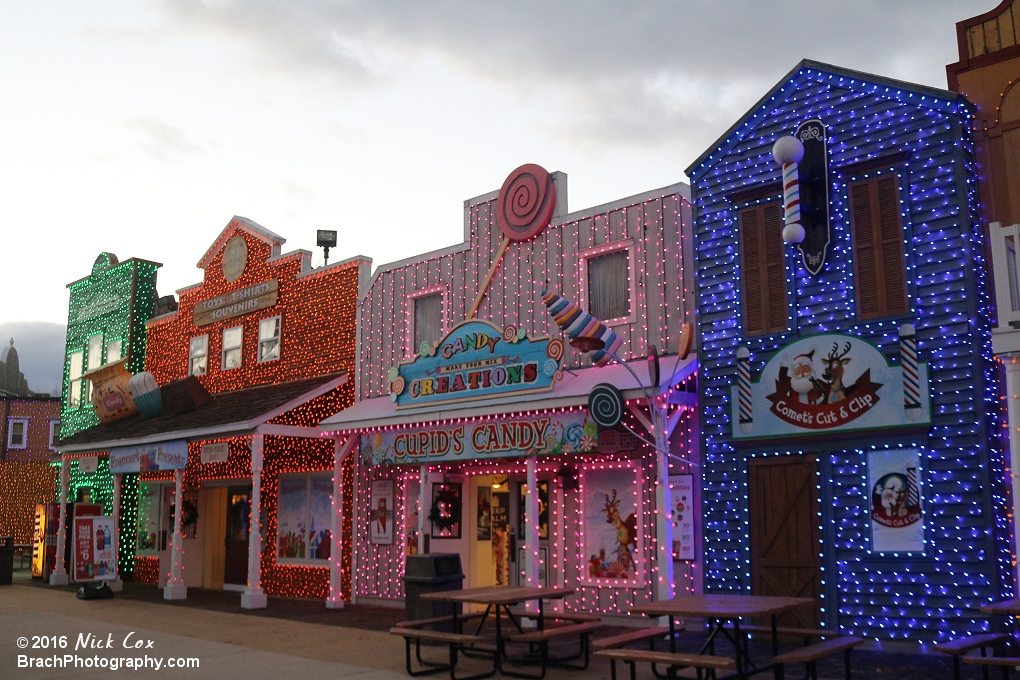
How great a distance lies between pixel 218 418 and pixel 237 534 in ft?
13.4

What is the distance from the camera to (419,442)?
15.8 m

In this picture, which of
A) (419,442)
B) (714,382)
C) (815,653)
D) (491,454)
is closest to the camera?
(815,653)

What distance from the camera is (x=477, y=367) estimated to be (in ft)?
49.8

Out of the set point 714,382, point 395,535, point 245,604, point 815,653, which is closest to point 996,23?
point 714,382

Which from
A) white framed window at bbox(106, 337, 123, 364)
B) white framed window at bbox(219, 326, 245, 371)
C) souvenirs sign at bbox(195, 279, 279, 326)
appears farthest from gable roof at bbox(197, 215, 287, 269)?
white framed window at bbox(106, 337, 123, 364)

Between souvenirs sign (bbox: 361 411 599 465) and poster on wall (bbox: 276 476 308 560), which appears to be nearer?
souvenirs sign (bbox: 361 411 599 465)

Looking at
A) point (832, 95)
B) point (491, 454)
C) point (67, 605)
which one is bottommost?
point (67, 605)

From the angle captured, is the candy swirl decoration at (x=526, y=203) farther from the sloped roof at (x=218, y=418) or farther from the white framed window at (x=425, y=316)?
the sloped roof at (x=218, y=418)

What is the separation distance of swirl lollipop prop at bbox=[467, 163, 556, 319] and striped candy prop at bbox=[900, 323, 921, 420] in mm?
6300

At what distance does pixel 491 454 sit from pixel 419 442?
1.72 m

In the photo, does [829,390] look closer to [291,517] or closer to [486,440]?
[486,440]

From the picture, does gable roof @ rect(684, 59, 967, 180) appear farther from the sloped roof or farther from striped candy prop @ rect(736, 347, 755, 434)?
the sloped roof

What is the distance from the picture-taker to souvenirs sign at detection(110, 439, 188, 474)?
18656 mm

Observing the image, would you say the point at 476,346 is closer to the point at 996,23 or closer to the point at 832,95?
the point at 832,95
